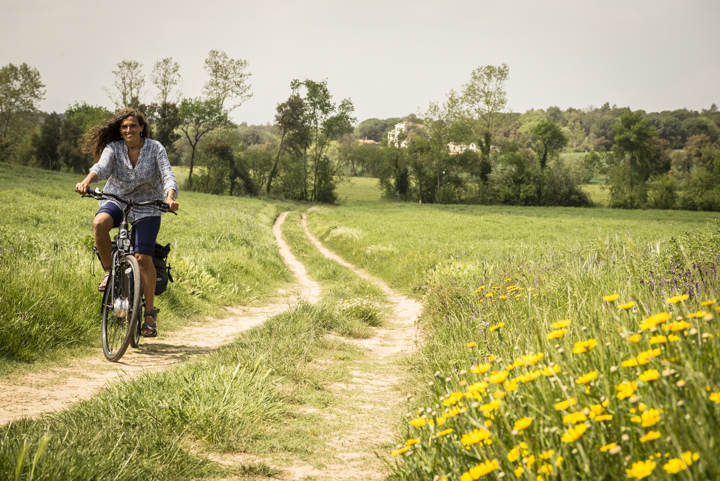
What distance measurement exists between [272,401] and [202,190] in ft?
186

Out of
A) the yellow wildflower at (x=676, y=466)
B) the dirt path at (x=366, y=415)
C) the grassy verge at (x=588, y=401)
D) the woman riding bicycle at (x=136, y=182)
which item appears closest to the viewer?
the yellow wildflower at (x=676, y=466)

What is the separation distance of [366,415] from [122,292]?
3.17 meters

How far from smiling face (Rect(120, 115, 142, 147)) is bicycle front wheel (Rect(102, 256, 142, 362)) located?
1.37 meters

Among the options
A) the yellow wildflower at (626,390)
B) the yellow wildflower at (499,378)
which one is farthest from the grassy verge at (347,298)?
the yellow wildflower at (626,390)

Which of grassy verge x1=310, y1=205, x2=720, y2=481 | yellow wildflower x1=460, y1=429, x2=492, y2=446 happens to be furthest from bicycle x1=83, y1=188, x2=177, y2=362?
yellow wildflower x1=460, y1=429, x2=492, y2=446

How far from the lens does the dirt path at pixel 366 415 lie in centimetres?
285

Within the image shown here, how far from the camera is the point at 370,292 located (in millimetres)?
10469

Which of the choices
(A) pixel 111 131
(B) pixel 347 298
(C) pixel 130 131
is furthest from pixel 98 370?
(B) pixel 347 298

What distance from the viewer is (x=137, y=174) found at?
5.36m

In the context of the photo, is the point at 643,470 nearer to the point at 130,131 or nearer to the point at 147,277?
the point at 147,277

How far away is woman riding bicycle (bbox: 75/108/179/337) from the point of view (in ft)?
17.1

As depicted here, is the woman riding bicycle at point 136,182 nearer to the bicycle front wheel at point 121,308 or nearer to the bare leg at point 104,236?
the bare leg at point 104,236

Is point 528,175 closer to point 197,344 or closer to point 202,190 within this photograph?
point 202,190

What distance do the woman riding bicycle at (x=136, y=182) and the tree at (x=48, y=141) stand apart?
64635 mm
